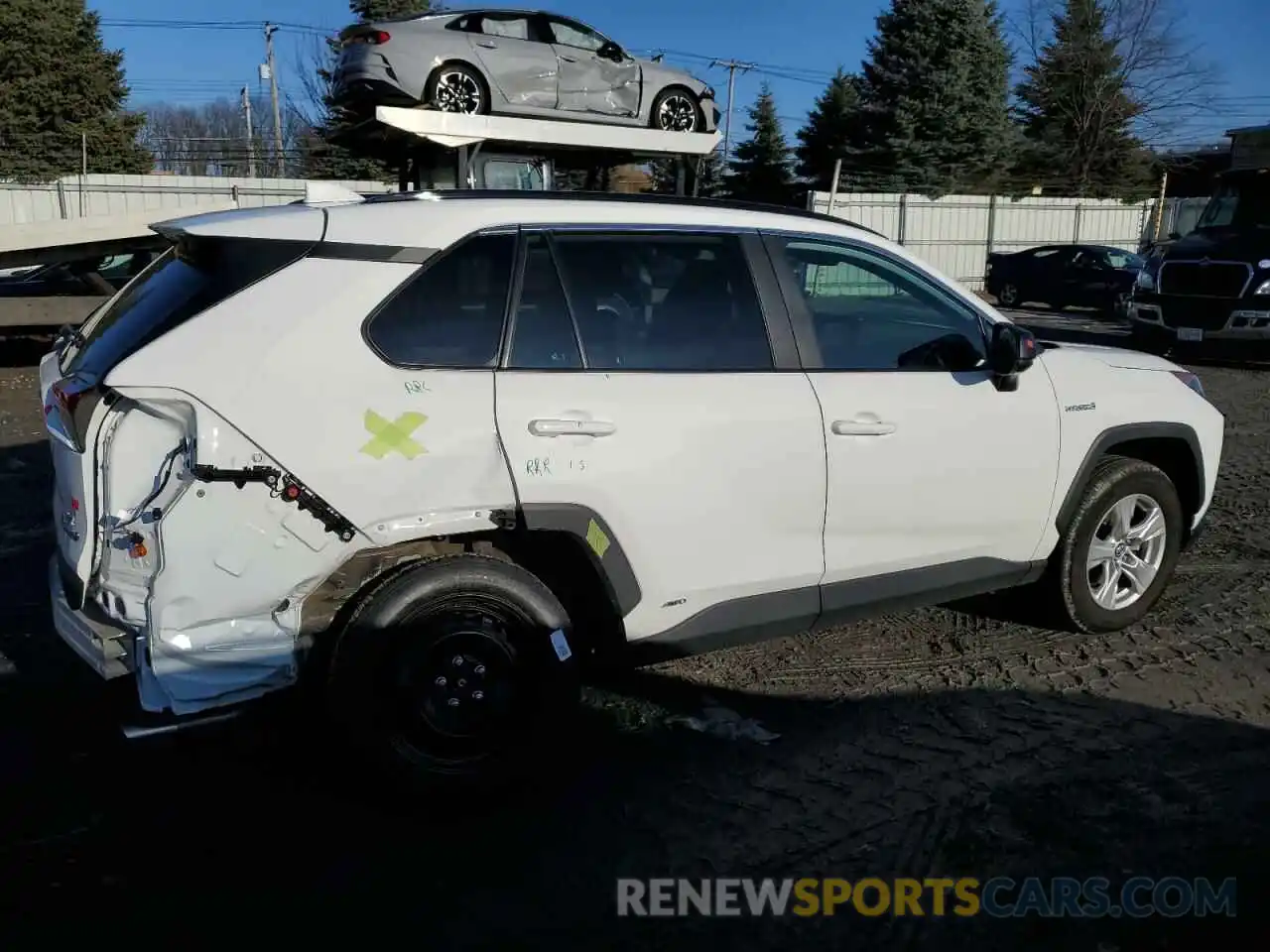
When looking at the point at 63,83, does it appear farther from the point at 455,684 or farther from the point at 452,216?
the point at 455,684

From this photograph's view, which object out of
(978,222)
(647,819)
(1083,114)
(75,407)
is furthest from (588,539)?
(1083,114)

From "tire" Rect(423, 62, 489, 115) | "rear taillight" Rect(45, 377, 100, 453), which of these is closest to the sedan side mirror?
"rear taillight" Rect(45, 377, 100, 453)

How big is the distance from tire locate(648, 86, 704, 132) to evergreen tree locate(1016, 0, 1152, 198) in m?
28.1

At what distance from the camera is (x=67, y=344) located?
12.0ft

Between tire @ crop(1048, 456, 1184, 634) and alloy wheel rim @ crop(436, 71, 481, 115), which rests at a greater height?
alloy wheel rim @ crop(436, 71, 481, 115)

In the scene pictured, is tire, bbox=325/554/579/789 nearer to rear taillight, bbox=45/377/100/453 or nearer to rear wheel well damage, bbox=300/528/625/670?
rear wheel well damage, bbox=300/528/625/670

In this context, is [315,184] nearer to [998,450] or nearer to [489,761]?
[489,761]

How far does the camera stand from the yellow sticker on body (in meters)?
3.37

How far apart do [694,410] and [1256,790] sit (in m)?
2.20

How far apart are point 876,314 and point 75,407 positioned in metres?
2.82

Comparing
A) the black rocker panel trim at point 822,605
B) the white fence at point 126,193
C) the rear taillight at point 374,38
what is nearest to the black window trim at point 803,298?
the black rocker panel trim at point 822,605

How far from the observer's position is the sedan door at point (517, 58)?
1123cm

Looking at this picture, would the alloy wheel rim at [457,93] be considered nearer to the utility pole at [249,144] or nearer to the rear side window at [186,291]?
the rear side window at [186,291]

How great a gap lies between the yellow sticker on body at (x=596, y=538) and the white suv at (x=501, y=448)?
0.02m
